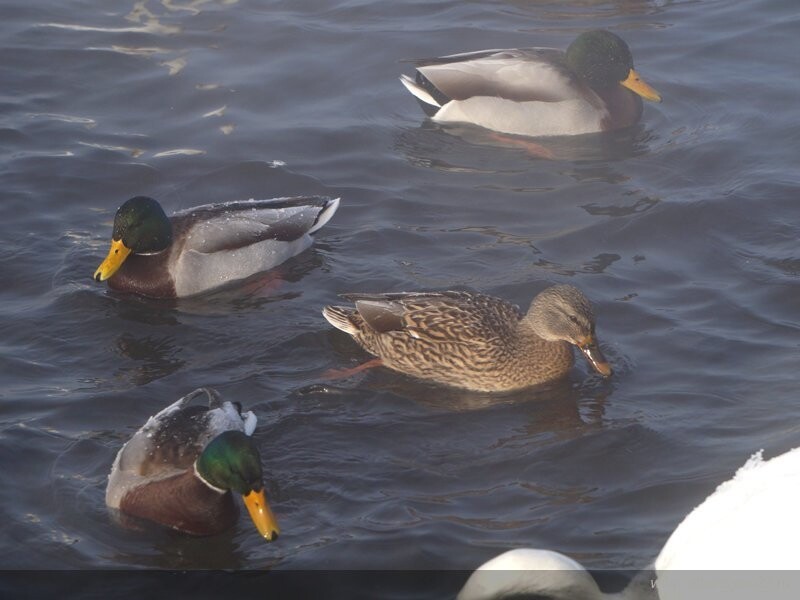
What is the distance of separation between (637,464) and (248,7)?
794 centimetres

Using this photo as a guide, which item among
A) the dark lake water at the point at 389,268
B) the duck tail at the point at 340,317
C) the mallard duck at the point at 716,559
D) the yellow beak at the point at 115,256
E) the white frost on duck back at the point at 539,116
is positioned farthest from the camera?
the white frost on duck back at the point at 539,116

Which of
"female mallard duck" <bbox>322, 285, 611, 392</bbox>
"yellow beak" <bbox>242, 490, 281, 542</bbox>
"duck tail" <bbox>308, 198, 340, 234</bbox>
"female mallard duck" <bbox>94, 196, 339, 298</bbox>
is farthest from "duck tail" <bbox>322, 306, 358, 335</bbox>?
"yellow beak" <bbox>242, 490, 281, 542</bbox>

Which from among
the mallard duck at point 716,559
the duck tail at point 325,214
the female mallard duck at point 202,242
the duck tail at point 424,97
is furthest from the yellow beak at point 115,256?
the mallard duck at point 716,559

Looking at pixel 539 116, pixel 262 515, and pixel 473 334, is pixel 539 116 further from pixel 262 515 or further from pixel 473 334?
pixel 262 515

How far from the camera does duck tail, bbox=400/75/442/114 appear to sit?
10938 millimetres

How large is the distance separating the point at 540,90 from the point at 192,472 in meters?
5.64

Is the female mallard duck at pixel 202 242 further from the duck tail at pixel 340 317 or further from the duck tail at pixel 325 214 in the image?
the duck tail at pixel 340 317

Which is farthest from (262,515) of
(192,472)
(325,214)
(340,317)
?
(325,214)

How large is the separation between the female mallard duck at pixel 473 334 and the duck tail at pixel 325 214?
4.27 ft

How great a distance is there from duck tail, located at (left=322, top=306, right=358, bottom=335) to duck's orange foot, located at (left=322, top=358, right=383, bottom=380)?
0.20 m

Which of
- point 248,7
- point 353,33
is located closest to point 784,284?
point 353,33

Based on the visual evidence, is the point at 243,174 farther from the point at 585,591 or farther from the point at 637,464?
the point at 585,591

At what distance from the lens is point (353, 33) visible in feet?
41.2

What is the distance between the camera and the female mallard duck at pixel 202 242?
333 inches
